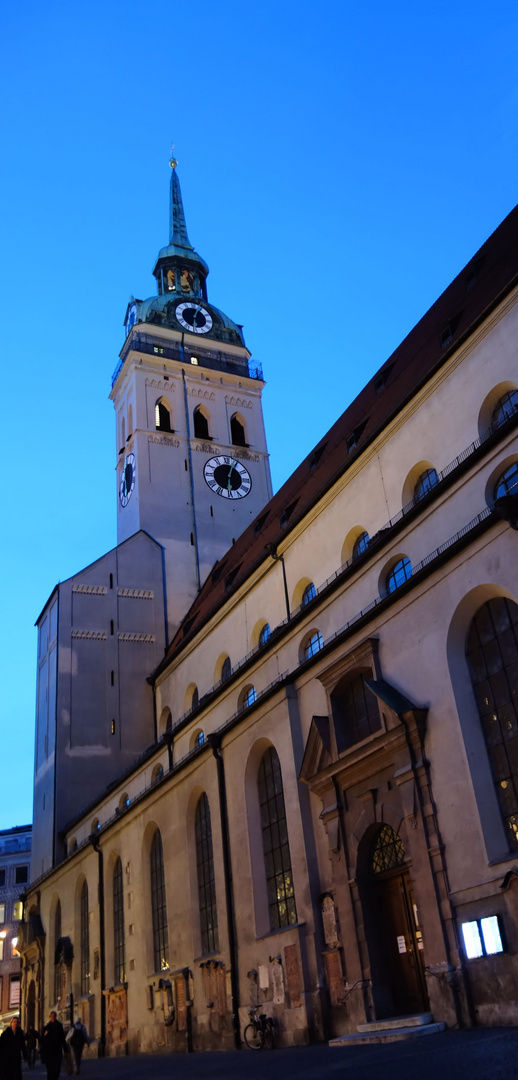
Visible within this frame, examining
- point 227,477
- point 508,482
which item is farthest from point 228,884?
point 227,477

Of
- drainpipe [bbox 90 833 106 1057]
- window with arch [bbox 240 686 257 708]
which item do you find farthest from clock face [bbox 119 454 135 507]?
window with arch [bbox 240 686 257 708]

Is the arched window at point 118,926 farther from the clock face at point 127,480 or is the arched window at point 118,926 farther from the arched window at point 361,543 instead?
the clock face at point 127,480

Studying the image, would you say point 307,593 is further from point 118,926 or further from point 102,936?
point 102,936

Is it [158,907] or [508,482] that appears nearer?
[508,482]

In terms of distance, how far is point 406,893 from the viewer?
16594mm

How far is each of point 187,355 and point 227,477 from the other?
823 centimetres

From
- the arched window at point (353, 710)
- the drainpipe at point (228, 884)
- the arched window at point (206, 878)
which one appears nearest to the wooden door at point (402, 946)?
the arched window at point (353, 710)

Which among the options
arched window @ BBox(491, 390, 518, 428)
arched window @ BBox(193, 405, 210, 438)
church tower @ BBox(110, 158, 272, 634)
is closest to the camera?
arched window @ BBox(491, 390, 518, 428)

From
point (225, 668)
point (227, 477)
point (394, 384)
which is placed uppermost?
point (227, 477)

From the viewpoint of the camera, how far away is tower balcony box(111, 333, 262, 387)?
4988 cm

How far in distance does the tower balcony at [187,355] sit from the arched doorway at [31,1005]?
30539mm

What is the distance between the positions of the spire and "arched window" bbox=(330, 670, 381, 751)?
53.2 metres

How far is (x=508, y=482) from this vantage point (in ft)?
58.0

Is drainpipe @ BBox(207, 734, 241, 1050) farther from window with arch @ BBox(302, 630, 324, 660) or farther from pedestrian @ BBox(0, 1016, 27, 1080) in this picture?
pedestrian @ BBox(0, 1016, 27, 1080)
